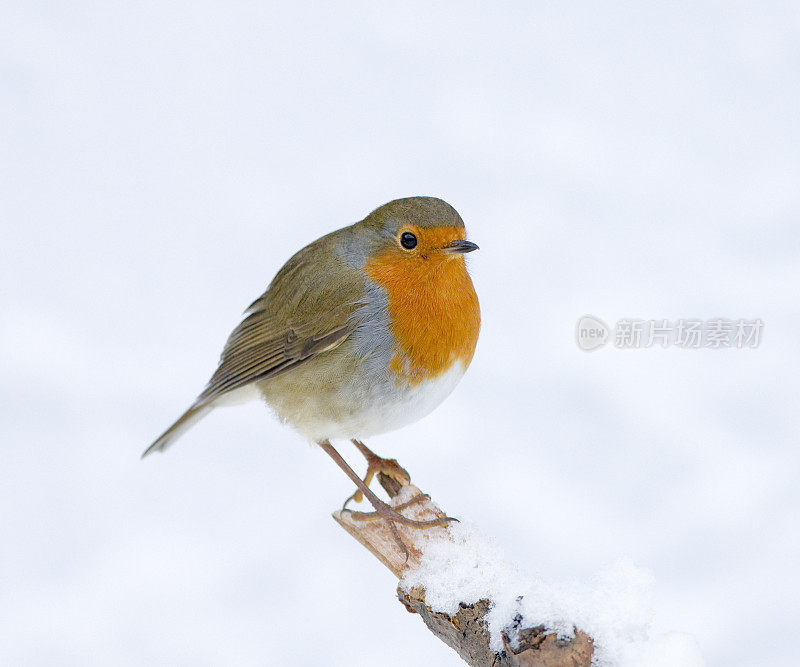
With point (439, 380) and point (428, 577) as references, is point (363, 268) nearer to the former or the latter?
point (439, 380)

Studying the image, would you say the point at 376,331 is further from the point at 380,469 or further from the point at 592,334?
the point at 592,334

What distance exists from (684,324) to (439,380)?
237 cm

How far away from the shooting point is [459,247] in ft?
11.2

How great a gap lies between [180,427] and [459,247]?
1575 millimetres

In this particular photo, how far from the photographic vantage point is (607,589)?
2.92 metres

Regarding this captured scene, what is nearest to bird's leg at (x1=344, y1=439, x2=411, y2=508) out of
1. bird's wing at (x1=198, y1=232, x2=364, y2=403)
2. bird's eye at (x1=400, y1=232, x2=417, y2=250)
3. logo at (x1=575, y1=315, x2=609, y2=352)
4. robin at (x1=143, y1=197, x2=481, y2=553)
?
robin at (x1=143, y1=197, x2=481, y2=553)

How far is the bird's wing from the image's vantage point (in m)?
3.64

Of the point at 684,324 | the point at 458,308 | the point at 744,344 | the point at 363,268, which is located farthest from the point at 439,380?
the point at 744,344

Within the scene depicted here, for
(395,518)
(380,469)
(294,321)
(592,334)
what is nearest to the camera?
(395,518)

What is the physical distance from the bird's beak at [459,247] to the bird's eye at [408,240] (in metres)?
0.12

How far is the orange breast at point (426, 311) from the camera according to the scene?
348cm

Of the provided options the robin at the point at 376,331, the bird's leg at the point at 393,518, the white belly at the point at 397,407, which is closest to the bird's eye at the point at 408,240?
the robin at the point at 376,331

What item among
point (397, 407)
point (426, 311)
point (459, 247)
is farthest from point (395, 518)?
point (459, 247)

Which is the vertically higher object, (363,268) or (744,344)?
(744,344)
